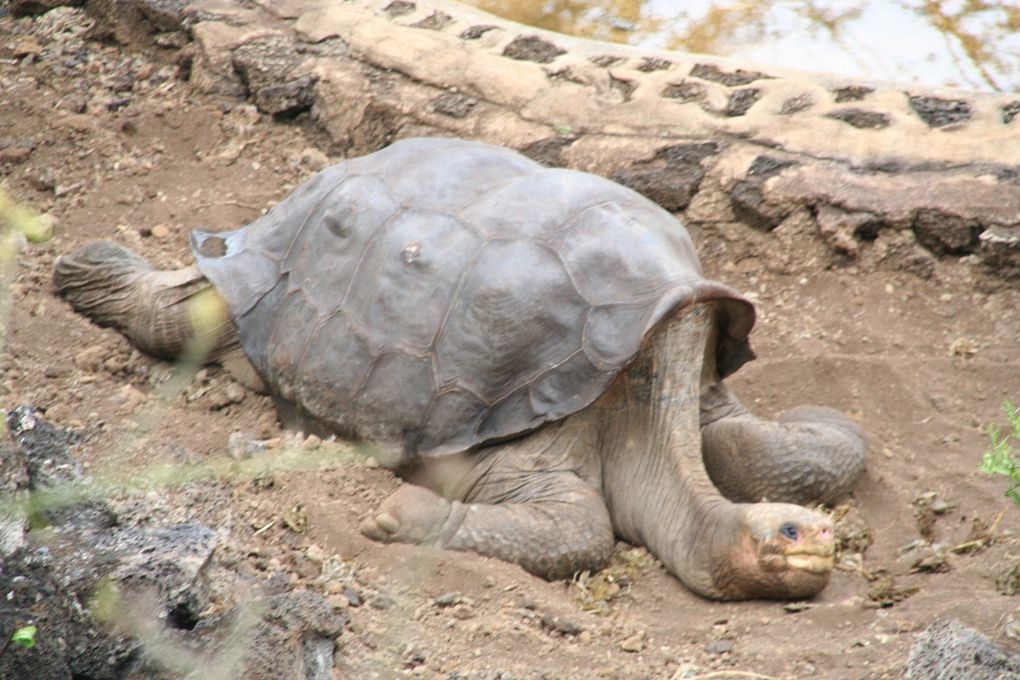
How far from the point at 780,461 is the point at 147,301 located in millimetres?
2415

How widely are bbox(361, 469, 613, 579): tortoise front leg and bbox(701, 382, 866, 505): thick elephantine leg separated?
50cm

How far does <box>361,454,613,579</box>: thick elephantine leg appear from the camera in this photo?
3943mm

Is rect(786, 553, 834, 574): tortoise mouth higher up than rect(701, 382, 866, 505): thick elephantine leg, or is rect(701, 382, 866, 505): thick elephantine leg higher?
rect(786, 553, 834, 574): tortoise mouth

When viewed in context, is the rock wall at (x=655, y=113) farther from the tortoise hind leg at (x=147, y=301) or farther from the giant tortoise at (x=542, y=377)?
the tortoise hind leg at (x=147, y=301)

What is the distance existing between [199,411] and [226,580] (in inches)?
71.5

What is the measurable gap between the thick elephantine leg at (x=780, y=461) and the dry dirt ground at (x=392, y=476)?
0.51 feet

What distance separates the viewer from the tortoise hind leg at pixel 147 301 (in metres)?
4.94

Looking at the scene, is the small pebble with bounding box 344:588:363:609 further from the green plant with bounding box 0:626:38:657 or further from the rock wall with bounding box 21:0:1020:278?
the rock wall with bounding box 21:0:1020:278

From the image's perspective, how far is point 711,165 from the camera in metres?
5.68

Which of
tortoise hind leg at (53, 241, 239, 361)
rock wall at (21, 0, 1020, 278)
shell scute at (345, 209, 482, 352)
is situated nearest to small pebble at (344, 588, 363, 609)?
shell scute at (345, 209, 482, 352)

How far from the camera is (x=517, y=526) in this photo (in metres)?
4.02

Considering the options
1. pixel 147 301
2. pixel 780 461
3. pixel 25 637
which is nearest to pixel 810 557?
pixel 780 461

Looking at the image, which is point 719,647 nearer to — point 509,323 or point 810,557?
point 810,557

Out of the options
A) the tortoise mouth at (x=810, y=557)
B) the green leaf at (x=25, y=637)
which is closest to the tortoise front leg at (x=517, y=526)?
the tortoise mouth at (x=810, y=557)
